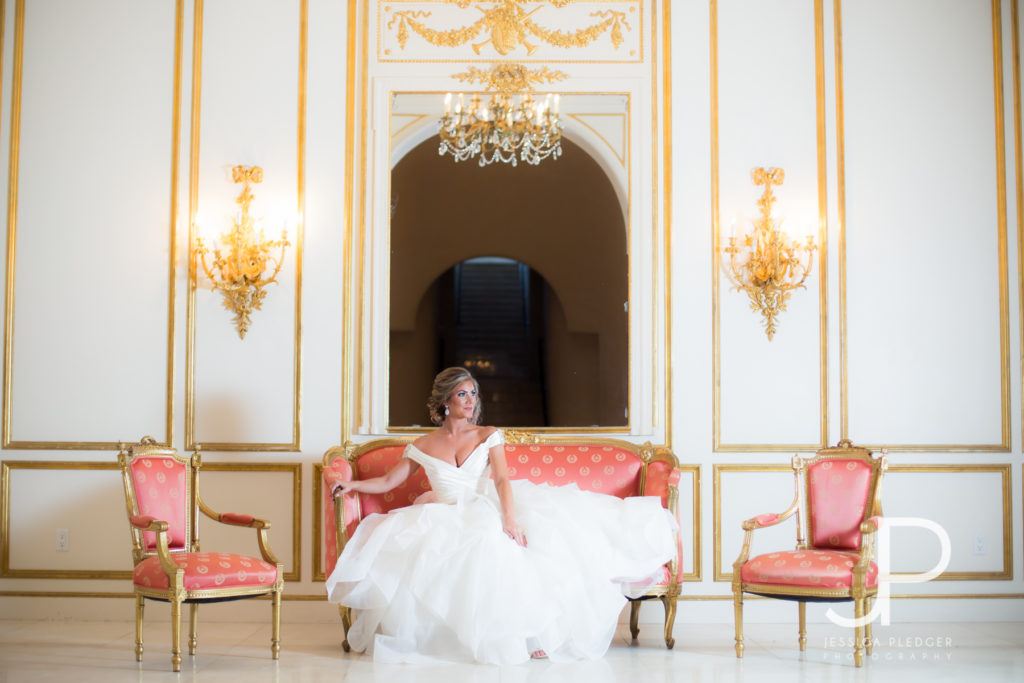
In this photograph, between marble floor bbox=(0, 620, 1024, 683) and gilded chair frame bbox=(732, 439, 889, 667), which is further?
gilded chair frame bbox=(732, 439, 889, 667)

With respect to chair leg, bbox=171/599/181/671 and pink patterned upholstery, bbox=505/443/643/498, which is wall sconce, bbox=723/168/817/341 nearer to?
pink patterned upholstery, bbox=505/443/643/498

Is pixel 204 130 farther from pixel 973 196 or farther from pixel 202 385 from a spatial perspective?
pixel 973 196

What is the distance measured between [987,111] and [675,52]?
1924mm

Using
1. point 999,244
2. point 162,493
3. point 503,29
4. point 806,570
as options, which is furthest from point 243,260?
point 999,244

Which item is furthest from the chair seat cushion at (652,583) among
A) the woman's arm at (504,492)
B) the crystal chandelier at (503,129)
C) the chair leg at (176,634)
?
the crystal chandelier at (503,129)

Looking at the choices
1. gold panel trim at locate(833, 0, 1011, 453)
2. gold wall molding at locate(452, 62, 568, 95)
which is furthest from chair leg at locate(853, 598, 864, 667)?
gold wall molding at locate(452, 62, 568, 95)

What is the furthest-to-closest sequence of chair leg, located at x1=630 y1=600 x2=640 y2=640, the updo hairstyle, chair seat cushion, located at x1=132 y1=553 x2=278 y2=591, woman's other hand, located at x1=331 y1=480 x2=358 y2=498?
1. chair leg, located at x1=630 y1=600 x2=640 y2=640
2. the updo hairstyle
3. woman's other hand, located at x1=331 y1=480 x2=358 y2=498
4. chair seat cushion, located at x1=132 y1=553 x2=278 y2=591

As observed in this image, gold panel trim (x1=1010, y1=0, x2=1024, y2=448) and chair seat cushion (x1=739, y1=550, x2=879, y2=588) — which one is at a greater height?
→ gold panel trim (x1=1010, y1=0, x2=1024, y2=448)

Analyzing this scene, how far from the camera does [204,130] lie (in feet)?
19.4

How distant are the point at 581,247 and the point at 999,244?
2.51 metres

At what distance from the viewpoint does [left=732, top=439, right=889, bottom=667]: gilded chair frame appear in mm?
4461

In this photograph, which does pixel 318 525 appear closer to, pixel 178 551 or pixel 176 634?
pixel 178 551

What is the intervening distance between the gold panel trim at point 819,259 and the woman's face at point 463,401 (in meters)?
1.58

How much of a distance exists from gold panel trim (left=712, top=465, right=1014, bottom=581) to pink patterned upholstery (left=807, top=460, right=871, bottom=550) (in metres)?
0.77
